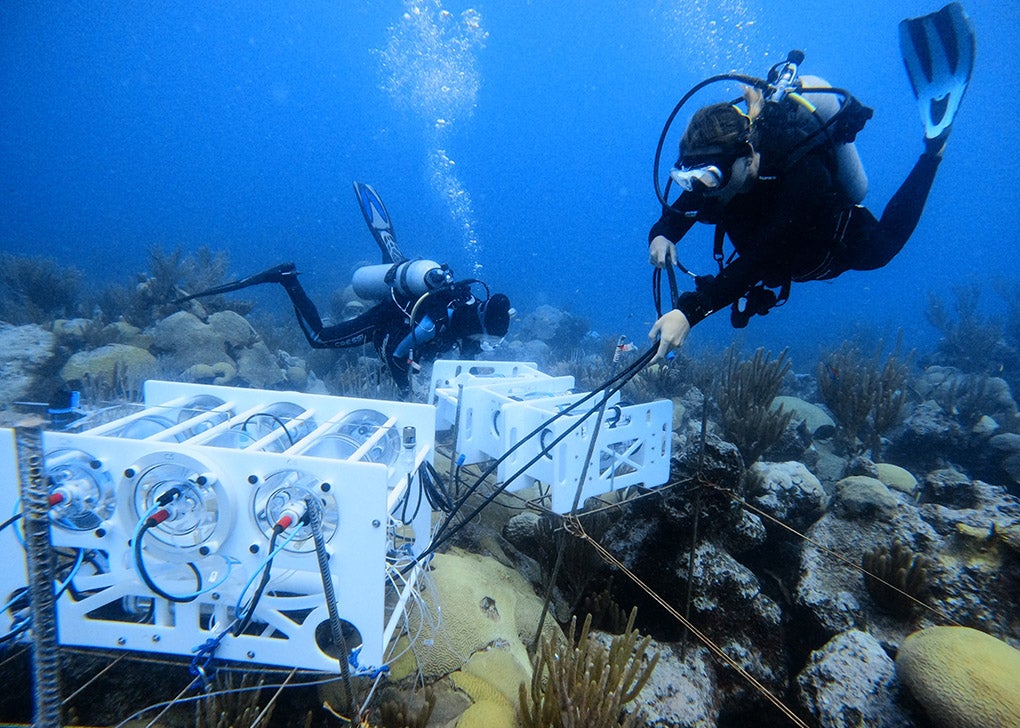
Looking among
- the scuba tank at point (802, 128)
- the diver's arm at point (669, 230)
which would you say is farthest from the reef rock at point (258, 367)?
the scuba tank at point (802, 128)

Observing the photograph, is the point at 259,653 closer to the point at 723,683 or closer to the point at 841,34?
the point at 723,683

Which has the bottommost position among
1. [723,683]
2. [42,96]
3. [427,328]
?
[723,683]

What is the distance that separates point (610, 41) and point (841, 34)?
35.5 metres

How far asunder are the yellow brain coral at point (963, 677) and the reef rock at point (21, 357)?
10.0 meters

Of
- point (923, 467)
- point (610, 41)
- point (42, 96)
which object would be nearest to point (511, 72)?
point (610, 41)

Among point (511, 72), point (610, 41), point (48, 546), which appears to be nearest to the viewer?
point (48, 546)

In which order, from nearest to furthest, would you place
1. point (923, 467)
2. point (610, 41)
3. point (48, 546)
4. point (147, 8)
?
point (48, 546), point (923, 467), point (147, 8), point (610, 41)

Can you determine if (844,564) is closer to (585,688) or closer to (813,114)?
(585,688)

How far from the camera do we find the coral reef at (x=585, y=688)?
195 cm

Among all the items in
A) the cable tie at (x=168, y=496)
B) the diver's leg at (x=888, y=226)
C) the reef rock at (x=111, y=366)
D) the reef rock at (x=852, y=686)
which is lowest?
the reef rock at (x=852, y=686)

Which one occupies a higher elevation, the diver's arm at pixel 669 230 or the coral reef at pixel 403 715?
the diver's arm at pixel 669 230

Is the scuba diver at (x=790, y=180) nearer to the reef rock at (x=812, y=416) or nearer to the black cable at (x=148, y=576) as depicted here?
the black cable at (x=148, y=576)

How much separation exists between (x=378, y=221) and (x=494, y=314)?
11.1 feet

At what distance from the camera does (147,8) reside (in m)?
66.1
